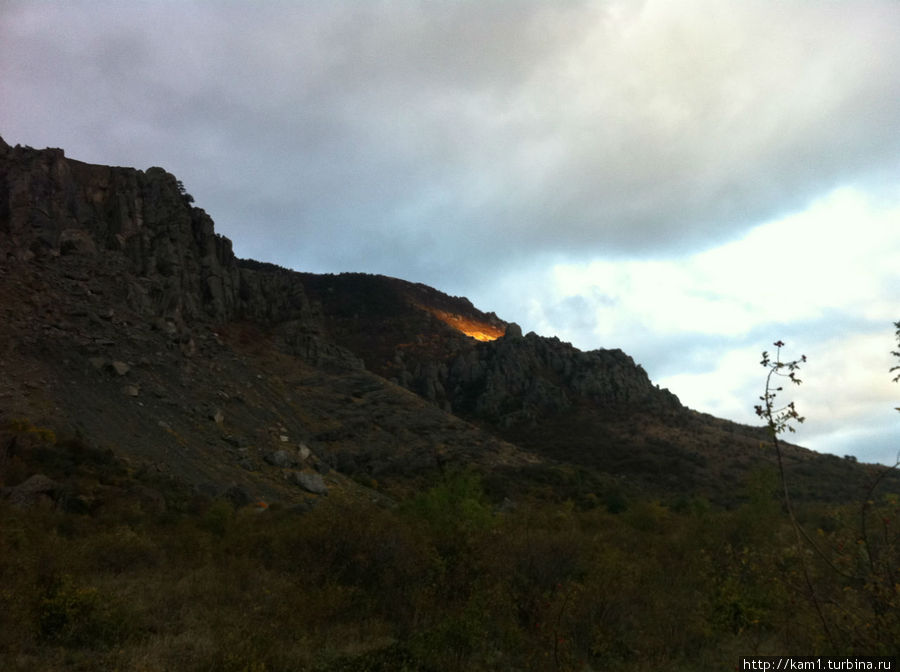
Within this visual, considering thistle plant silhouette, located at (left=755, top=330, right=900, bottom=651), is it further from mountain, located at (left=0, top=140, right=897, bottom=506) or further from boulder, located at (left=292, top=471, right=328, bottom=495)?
boulder, located at (left=292, top=471, right=328, bottom=495)

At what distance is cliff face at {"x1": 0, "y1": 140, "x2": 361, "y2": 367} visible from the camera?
4184cm

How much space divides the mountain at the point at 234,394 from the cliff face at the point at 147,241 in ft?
0.58

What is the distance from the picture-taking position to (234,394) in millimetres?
40844

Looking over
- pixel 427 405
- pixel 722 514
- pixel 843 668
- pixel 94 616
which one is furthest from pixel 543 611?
pixel 427 405

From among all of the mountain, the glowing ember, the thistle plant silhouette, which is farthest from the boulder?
the glowing ember

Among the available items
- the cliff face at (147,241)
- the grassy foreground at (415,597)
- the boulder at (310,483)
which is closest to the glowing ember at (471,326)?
the cliff face at (147,241)

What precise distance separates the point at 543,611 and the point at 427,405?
4726 centimetres

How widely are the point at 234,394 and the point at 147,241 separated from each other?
2102 cm

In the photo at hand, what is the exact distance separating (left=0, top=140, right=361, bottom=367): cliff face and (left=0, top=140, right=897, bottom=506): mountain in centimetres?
18

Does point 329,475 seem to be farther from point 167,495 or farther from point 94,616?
point 94,616

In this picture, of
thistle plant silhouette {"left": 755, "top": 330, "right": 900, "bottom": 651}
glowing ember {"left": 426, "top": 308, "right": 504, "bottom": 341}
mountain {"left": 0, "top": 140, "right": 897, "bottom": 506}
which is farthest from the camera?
glowing ember {"left": 426, "top": 308, "right": 504, "bottom": 341}

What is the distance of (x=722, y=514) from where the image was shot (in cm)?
2242

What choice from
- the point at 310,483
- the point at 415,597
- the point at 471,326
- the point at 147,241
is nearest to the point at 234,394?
the point at 310,483

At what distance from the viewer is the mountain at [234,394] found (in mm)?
30562
